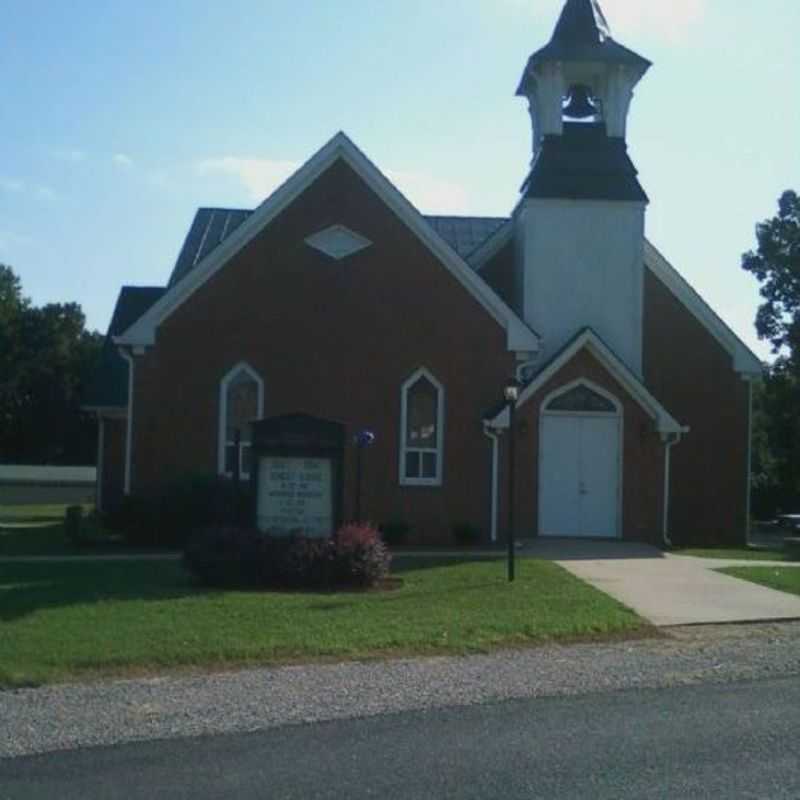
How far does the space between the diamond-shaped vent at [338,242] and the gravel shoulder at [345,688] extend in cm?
1356

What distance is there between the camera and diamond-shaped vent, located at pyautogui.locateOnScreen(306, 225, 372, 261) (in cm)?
2677

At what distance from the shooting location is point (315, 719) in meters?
10.5

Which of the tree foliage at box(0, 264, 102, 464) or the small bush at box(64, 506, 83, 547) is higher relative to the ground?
the tree foliage at box(0, 264, 102, 464)

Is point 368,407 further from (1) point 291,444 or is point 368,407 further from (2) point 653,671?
(2) point 653,671

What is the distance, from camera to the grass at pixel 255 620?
13.0m

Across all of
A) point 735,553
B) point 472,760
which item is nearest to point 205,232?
point 735,553

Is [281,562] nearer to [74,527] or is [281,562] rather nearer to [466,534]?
[74,527]

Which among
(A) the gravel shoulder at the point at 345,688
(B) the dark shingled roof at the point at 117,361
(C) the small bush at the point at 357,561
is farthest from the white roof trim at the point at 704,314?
(A) the gravel shoulder at the point at 345,688

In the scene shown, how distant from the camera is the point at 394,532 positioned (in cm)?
2589

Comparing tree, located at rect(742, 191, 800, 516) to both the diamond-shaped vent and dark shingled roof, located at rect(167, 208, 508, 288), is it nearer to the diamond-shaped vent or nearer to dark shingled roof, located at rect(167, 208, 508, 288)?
dark shingled roof, located at rect(167, 208, 508, 288)

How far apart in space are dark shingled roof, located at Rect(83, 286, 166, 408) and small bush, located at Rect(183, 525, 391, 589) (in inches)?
485

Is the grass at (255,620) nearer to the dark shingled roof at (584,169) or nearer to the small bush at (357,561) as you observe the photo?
the small bush at (357,561)

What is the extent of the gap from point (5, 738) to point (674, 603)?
31.9 feet

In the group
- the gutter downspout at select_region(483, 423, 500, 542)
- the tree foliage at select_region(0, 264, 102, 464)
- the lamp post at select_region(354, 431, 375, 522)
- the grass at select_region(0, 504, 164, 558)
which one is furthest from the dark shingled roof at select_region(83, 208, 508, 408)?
the tree foliage at select_region(0, 264, 102, 464)
